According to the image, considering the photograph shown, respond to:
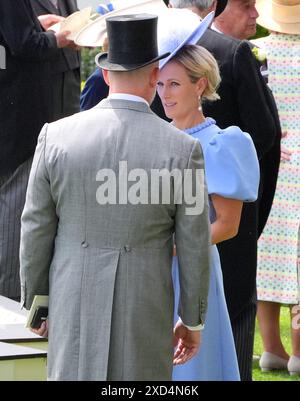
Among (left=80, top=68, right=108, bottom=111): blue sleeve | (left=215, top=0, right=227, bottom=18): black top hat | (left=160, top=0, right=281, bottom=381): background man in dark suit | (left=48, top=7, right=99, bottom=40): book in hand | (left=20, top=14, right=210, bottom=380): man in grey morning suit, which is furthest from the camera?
(left=48, top=7, right=99, bottom=40): book in hand

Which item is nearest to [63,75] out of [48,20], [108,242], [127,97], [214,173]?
[48,20]

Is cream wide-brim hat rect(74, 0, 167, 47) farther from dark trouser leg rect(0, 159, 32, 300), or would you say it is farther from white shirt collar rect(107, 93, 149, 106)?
white shirt collar rect(107, 93, 149, 106)

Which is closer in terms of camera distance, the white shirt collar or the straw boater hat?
the white shirt collar

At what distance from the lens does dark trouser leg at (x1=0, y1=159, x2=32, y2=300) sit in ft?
22.4

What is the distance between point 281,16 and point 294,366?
74.8 inches

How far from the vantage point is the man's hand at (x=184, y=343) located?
4066mm

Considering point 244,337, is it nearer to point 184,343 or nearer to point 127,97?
point 184,343

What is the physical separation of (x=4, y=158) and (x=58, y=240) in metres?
2.98

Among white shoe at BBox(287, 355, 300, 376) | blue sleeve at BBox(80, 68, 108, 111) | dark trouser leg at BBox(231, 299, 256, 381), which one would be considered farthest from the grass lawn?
blue sleeve at BBox(80, 68, 108, 111)

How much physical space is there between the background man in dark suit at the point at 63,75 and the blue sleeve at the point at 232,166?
2.39 m

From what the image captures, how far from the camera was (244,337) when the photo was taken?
525cm

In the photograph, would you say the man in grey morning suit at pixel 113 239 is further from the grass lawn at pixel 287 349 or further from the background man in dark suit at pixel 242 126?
the grass lawn at pixel 287 349

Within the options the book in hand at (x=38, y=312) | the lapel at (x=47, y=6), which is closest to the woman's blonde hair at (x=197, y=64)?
the book in hand at (x=38, y=312)

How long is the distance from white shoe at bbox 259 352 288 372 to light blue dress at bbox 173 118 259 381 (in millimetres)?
2284
